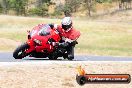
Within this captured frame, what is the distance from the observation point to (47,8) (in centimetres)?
12425

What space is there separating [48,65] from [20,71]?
3.86ft

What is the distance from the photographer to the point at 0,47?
33.2 metres

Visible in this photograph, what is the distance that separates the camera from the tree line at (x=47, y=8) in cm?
11612

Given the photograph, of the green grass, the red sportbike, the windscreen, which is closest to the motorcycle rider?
the red sportbike

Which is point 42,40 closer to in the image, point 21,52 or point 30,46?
point 30,46

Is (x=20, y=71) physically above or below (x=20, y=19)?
above

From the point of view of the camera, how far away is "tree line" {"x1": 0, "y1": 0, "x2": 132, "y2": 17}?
116 metres

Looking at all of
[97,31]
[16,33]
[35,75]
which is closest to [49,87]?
[35,75]

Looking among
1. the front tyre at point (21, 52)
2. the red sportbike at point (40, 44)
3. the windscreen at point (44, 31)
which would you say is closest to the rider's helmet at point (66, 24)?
the red sportbike at point (40, 44)

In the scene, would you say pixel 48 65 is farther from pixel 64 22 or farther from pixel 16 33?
pixel 16 33

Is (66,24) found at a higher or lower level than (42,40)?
higher

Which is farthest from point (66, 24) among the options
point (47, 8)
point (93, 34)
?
point (47, 8)

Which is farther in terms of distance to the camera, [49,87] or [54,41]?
[54,41]

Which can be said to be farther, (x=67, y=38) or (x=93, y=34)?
(x=93, y=34)
